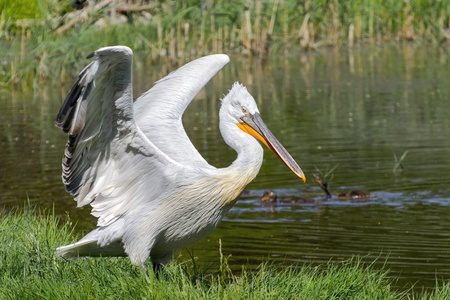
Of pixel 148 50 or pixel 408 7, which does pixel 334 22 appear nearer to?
pixel 408 7

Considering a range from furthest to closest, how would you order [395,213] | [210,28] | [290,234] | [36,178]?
[210,28]
[36,178]
[395,213]
[290,234]

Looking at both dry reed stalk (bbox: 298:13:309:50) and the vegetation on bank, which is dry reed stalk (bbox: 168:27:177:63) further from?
dry reed stalk (bbox: 298:13:309:50)

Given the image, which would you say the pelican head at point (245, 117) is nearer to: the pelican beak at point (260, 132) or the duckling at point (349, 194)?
the pelican beak at point (260, 132)

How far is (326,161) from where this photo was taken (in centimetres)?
885

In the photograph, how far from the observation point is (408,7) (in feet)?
69.6

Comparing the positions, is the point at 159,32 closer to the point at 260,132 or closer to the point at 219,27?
the point at 219,27

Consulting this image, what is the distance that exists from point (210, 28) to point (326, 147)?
9.02 metres

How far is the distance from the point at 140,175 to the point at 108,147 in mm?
257

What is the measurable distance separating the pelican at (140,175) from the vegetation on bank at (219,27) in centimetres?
797

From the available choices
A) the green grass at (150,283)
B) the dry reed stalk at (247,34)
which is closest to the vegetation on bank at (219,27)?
the dry reed stalk at (247,34)

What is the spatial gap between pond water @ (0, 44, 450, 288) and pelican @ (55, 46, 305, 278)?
305 mm

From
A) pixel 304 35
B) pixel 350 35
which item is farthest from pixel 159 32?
pixel 350 35

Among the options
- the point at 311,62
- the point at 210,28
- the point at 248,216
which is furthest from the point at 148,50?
the point at 248,216

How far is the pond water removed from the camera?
230 inches
